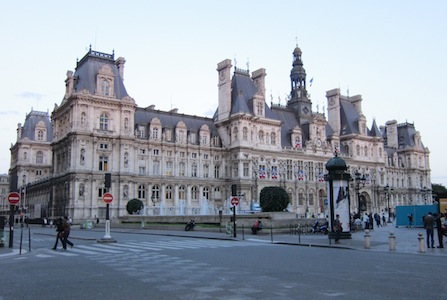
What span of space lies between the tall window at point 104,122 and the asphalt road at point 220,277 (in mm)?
43887

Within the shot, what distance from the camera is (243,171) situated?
71750mm

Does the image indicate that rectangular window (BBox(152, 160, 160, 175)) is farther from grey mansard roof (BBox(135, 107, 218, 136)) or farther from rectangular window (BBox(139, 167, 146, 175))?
grey mansard roof (BBox(135, 107, 218, 136))

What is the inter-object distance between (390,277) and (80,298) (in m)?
8.54

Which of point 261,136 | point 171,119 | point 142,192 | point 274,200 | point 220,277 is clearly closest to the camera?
point 220,277

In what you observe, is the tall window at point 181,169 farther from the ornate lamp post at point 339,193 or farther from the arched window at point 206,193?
the ornate lamp post at point 339,193

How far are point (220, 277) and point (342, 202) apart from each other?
19.7m

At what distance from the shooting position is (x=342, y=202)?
30922 mm

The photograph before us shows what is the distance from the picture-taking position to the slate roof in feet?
313

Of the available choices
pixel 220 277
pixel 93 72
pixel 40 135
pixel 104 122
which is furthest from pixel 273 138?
pixel 220 277

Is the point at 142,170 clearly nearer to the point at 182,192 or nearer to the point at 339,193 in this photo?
the point at 182,192

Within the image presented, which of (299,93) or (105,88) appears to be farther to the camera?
(299,93)

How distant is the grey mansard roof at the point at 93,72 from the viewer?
62.4 meters

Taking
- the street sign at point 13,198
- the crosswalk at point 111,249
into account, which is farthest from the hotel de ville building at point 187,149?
the street sign at point 13,198

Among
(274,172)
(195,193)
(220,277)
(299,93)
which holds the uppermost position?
(299,93)
